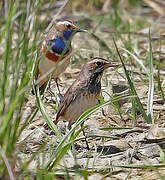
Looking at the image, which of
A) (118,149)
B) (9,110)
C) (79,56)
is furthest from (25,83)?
(79,56)

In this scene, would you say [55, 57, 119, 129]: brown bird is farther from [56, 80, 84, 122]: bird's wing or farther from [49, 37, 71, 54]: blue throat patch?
[49, 37, 71, 54]: blue throat patch

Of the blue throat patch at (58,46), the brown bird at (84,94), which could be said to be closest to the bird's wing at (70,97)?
the brown bird at (84,94)

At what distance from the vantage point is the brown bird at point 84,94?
493cm

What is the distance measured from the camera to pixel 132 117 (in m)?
4.98

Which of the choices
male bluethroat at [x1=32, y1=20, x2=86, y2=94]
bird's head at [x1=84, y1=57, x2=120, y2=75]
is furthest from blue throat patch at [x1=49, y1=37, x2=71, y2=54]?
bird's head at [x1=84, y1=57, x2=120, y2=75]

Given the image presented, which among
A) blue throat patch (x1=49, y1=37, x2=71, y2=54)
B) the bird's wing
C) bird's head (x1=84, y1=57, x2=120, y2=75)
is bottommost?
the bird's wing

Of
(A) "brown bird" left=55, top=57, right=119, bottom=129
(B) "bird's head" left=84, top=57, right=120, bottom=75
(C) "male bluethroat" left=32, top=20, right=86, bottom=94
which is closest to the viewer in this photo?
(A) "brown bird" left=55, top=57, right=119, bottom=129

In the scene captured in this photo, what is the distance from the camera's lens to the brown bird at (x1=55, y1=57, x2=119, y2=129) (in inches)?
194

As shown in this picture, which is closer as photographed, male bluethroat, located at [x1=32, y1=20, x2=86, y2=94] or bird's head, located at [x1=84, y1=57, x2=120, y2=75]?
bird's head, located at [x1=84, y1=57, x2=120, y2=75]

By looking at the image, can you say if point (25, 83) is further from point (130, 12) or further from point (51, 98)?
point (130, 12)

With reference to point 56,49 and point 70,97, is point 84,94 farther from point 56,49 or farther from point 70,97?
point 56,49

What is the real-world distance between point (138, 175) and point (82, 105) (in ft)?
3.39

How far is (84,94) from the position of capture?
4949mm

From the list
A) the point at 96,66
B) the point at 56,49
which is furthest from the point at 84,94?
the point at 56,49
